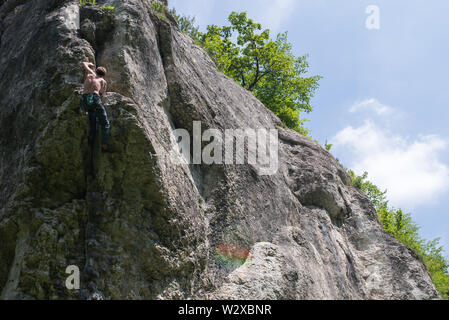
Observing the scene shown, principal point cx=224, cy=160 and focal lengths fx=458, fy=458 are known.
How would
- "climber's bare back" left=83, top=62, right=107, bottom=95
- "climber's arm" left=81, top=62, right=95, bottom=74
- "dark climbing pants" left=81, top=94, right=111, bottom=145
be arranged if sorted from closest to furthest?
"dark climbing pants" left=81, top=94, right=111, bottom=145
"climber's bare back" left=83, top=62, right=107, bottom=95
"climber's arm" left=81, top=62, right=95, bottom=74

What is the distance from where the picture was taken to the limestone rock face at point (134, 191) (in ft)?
30.4

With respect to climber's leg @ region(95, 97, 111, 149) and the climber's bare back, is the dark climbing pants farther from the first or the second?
the climber's bare back

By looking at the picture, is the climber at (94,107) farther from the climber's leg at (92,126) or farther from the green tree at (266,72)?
the green tree at (266,72)

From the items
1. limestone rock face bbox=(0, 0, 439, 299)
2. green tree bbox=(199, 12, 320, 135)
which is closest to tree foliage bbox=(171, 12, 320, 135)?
green tree bbox=(199, 12, 320, 135)

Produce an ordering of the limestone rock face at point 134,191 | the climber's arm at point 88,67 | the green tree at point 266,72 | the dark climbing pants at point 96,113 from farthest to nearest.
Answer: the green tree at point 266,72
the climber's arm at point 88,67
the dark climbing pants at point 96,113
the limestone rock face at point 134,191

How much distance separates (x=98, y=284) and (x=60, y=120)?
354 centimetres

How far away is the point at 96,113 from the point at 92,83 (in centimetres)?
66

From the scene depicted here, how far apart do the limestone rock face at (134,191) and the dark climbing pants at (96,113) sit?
0.87 ft

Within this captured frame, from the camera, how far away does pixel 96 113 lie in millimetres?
9648

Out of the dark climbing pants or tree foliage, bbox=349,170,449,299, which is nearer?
the dark climbing pants

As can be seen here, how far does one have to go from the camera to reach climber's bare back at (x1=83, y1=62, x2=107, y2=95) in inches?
380

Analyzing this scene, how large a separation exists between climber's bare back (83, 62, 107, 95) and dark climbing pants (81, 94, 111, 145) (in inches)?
5.5

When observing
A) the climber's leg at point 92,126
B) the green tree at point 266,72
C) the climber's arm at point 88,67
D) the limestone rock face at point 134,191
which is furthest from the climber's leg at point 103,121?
the green tree at point 266,72
